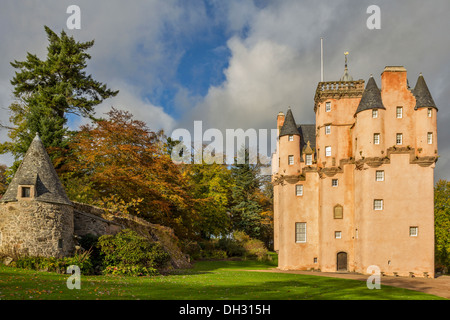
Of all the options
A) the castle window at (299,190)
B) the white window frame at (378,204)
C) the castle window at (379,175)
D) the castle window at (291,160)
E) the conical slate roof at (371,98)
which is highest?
the conical slate roof at (371,98)

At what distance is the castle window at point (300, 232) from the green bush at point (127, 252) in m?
16.7

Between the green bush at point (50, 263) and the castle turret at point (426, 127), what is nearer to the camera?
the green bush at point (50, 263)

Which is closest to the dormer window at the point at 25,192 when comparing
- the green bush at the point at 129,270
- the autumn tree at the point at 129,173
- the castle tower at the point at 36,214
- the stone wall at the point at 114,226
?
the castle tower at the point at 36,214

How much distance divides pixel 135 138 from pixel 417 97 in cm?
2519

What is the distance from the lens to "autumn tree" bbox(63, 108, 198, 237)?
34406 millimetres

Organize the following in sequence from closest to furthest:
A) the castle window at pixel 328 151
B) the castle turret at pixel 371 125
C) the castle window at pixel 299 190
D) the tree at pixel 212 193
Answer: the castle turret at pixel 371 125
the castle window at pixel 328 151
the castle window at pixel 299 190
the tree at pixel 212 193

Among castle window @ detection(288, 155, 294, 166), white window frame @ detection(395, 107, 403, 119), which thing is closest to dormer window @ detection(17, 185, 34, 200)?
castle window @ detection(288, 155, 294, 166)

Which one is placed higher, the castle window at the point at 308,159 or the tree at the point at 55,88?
the tree at the point at 55,88

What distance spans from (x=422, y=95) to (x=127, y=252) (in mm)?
26846

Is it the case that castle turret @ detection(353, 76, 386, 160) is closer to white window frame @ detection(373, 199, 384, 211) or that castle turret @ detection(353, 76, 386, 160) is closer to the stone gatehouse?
white window frame @ detection(373, 199, 384, 211)

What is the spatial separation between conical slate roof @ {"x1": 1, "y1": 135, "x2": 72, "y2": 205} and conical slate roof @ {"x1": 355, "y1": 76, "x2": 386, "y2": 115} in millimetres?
24927

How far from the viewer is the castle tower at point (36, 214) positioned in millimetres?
21297

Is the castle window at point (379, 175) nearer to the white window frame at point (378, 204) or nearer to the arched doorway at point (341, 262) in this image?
the white window frame at point (378, 204)

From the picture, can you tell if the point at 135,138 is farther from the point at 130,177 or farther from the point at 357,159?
the point at 357,159
